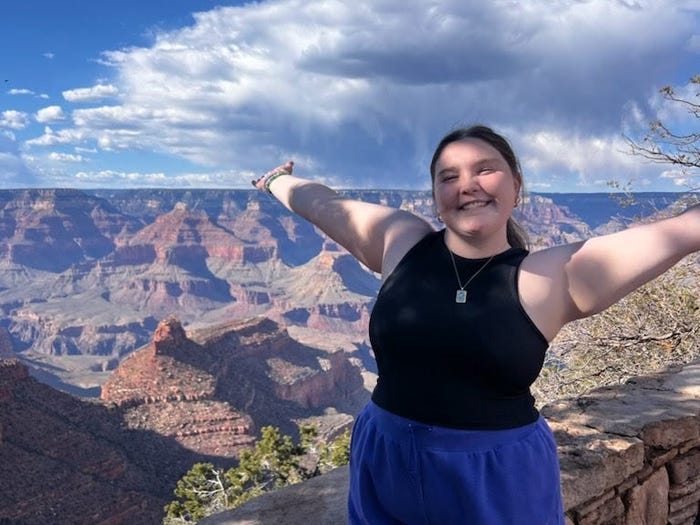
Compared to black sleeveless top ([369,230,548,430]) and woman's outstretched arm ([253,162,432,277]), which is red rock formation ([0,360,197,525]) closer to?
woman's outstretched arm ([253,162,432,277])

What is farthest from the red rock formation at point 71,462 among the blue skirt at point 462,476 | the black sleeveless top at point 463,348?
the black sleeveless top at point 463,348

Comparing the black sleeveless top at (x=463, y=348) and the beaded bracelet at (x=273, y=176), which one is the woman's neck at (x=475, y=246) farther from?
the beaded bracelet at (x=273, y=176)

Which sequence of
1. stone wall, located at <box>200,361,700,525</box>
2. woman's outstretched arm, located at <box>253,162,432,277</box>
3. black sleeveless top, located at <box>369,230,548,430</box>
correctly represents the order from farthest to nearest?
stone wall, located at <box>200,361,700,525</box>
woman's outstretched arm, located at <box>253,162,432,277</box>
black sleeveless top, located at <box>369,230,548,430</box>

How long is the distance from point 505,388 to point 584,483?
4.36 ft

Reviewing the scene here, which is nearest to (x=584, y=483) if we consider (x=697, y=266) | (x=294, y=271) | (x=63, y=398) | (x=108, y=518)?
(x=697, y=266)

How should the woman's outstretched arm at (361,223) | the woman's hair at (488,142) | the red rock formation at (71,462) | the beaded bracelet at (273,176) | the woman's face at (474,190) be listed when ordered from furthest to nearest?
the red rock formation at (71,462), the beaded bracelet at (273,176), the woman's outstretched arm at (361,223), the woman's hair at (488,142), the woman's face at (474,190)

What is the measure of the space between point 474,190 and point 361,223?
55 centimetres

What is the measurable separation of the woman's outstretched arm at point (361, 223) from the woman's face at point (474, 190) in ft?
0.70

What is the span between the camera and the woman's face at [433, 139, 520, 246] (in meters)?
1.78

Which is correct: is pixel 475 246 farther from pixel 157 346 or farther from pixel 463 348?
pixel 157 346

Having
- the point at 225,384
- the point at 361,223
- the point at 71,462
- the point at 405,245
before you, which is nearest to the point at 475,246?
the point at 405,245

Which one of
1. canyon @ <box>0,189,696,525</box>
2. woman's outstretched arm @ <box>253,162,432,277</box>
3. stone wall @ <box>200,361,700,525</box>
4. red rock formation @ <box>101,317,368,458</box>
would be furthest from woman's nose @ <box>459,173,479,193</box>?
red rock formation @ <box>101,317,368,458</box>

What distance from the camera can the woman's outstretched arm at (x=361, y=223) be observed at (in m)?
2.03

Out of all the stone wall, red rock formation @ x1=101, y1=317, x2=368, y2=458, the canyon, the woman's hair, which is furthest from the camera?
red rock formation @ x1=101, y1=317, x2=368, y2=458
